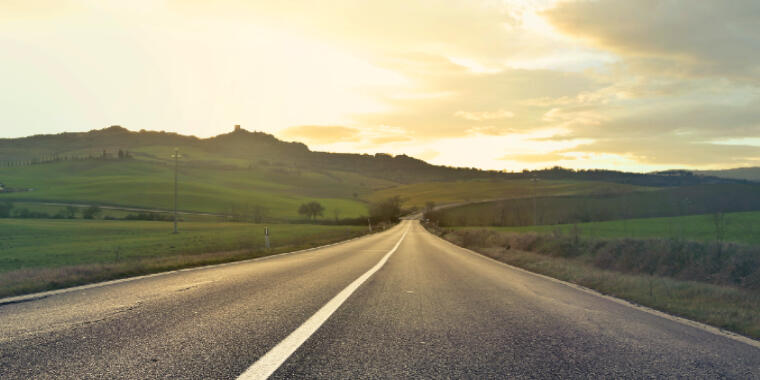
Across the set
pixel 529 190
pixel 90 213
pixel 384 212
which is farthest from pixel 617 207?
pixel 90 213

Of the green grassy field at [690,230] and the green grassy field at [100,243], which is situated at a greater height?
the green grassy field at [690,230]

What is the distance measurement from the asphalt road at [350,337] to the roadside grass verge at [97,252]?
2818 millimetres

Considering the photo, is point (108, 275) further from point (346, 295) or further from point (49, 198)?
point (49, 198)

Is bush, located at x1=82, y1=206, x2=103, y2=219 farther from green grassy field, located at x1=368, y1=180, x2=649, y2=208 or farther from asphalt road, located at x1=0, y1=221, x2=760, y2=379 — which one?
green grassy field, located at x1=368, y1=180, x2=649, y2=208

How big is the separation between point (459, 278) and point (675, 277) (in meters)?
8.39

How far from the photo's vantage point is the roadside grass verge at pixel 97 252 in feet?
34.8

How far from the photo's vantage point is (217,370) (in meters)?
3.64

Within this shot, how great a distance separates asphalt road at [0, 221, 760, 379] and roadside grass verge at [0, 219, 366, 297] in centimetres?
282

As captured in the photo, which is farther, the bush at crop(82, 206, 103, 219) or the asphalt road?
the bush at crop(82, 206, 103, 219)

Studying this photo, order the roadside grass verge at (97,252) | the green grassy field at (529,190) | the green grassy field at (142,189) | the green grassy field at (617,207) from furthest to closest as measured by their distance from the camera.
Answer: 1. the green grassy field at (529,190)
2. the green grassy field at (142,189)
3. the green grassy field at (617,207)
4. the roadside grass verge at (97,252)

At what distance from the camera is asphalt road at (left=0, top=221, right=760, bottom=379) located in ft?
12.6

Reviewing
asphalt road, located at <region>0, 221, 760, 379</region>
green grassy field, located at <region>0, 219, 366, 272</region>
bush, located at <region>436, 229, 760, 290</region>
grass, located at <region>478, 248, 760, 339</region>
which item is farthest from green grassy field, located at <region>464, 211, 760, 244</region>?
green grassy field, located at <region>0, 219, 366, 272</region>

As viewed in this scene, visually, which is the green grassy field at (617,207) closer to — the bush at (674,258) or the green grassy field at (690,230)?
the green grassy field at (690,230)

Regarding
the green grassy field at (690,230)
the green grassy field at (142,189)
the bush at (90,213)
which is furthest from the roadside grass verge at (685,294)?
the green grassy field at (142,189)
